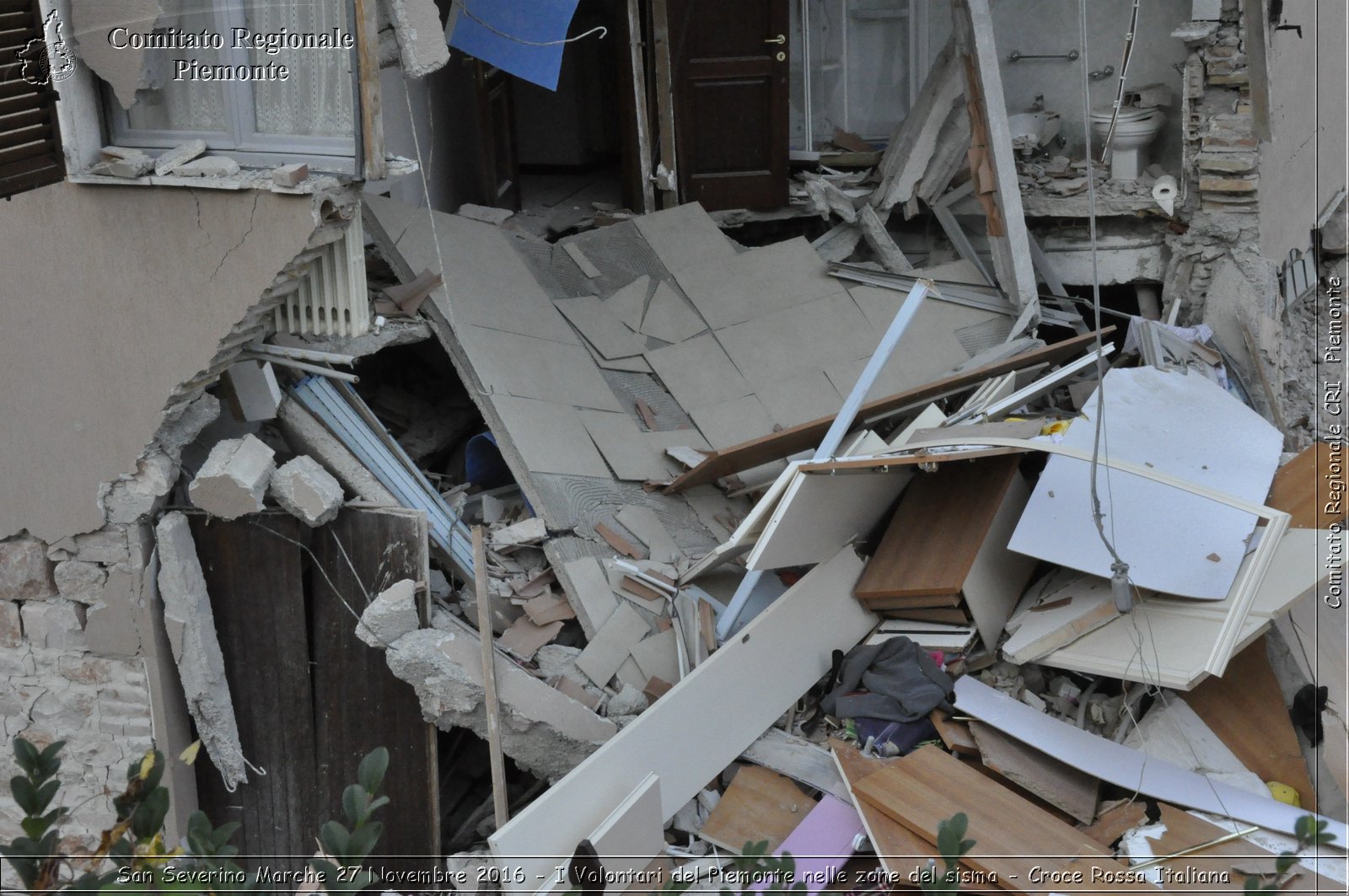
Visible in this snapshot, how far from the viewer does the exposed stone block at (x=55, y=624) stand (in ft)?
Result: 16.7

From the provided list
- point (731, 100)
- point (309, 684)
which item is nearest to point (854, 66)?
point (731, 100)

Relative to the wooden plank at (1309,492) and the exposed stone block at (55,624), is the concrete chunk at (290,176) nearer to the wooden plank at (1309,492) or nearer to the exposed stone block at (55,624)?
the exposed stone block at (55,624)

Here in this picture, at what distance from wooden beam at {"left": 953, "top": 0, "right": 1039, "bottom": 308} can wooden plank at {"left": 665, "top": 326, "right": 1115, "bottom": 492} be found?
742 mm

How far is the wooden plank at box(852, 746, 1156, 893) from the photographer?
4035mm

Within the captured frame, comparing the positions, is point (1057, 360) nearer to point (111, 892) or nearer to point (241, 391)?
point (241, 391)

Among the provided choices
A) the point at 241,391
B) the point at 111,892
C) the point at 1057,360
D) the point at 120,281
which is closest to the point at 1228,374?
the point at 1057,360

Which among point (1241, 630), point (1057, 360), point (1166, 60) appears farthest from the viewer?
point (1166, 60)

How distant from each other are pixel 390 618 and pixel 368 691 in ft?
1.59

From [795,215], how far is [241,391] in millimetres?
4730

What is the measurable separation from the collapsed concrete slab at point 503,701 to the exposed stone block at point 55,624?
148 centimetres

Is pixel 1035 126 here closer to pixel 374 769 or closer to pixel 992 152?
pixel 992 152

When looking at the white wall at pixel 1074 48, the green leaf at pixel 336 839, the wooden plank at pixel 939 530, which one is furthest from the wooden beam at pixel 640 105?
the green leaf at pixel 336 839

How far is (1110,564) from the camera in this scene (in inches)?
183

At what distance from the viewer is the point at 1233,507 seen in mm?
4715
